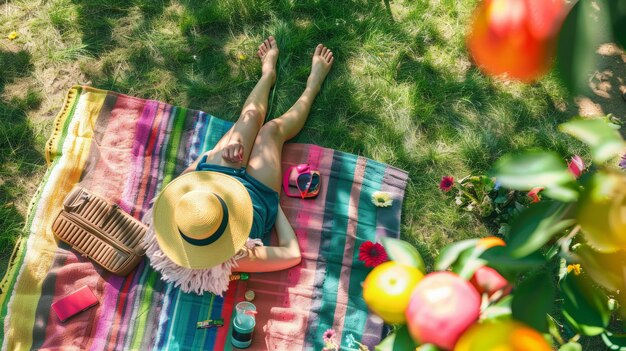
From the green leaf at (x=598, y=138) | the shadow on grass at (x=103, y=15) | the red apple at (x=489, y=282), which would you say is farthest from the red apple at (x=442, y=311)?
the shadow on grass at (x=103, y=15)

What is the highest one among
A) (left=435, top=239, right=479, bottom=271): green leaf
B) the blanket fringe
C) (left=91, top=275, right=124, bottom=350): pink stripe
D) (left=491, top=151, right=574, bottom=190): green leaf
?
(left=491, top=151, right=574, bottom=190): green leaf

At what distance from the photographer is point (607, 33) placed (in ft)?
1.91

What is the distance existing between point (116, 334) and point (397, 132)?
2011 millimetres

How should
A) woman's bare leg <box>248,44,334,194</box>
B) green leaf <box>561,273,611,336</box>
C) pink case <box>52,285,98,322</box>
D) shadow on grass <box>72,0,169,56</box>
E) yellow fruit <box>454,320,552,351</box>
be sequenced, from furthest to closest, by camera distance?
shadow on grass <box>72,0,169,56</box> → woman's bare leg <box>248,44,334,194</box> → pink case <box>52,285,98,322</box> → green leaf <box>561,273,611,336</box> → yellow fruit <box>454,320,552,351</box>

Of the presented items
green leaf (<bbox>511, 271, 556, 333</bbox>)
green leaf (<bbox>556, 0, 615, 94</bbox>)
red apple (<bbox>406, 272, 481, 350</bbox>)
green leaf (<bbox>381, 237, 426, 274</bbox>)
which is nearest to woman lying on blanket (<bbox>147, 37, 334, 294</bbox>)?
green leaf (<bbox>381, 237, 426, 274</bbox>)

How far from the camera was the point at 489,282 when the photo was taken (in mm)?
1078

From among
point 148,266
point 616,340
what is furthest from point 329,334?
point 616,340

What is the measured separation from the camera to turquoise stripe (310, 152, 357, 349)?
110 inches

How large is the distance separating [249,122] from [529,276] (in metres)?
2.30

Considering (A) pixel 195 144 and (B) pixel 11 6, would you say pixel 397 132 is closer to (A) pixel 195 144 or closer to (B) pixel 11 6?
(A) pixel 195 144

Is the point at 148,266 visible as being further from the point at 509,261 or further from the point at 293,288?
the point at 509,261

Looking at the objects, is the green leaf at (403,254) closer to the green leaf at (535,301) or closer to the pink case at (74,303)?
the green leaf at (535,301)

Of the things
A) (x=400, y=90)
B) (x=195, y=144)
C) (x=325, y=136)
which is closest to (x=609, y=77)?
(x=400, y=90)

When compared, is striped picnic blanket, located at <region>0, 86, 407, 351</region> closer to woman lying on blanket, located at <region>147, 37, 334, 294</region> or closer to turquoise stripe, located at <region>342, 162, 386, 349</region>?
turquoise stripe, located at <region>342, 162, 386, 349</region>
